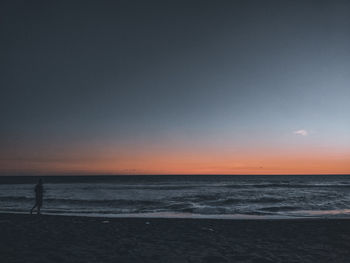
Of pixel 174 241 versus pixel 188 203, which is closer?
pixel 174 241

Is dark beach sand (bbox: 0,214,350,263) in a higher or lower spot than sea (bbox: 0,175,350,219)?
higher

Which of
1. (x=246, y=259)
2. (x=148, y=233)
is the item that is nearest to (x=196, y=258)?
(x=246, y=259)

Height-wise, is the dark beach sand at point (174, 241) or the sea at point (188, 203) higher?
the dark beach sand at point (174, 241)

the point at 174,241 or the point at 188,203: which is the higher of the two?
the point at 174,241

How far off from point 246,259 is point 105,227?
6.15m

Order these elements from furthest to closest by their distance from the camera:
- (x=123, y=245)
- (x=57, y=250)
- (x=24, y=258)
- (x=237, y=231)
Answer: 1. (x=237, y=231)
2. (x=123, y=245)
3. (x=57, y=250)
4. (x=24, y=258)

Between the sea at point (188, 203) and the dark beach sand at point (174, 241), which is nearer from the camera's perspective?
the dark beach sand at point (174, 241)

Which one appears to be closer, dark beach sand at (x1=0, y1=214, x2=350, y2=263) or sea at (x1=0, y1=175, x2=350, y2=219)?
dark beach sand at (x1=0, y1=214, x2=350, y2=263)

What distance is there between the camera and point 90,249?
7355 millimetres

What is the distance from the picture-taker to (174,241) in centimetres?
861

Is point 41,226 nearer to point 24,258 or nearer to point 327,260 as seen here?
point 24,258

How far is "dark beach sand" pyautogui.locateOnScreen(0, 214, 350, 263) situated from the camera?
6707 mm

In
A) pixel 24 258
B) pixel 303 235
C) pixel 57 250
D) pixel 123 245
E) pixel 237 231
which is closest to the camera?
pixel 24 258

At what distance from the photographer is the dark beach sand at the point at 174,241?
6707 mm
